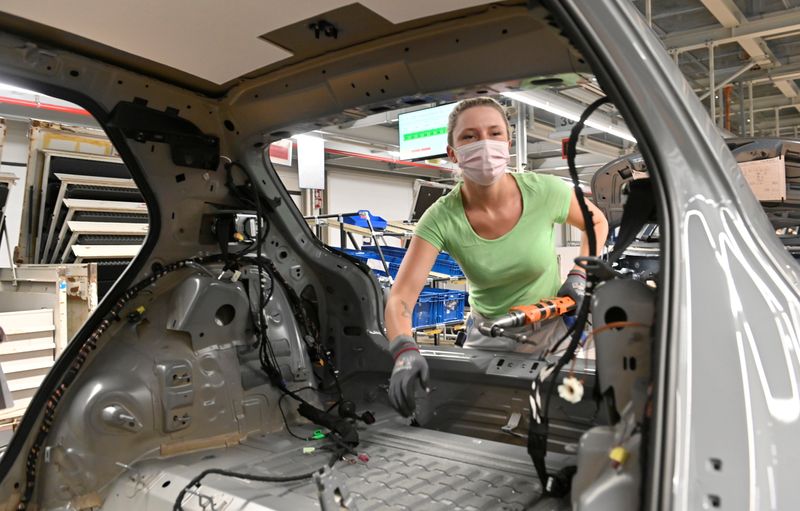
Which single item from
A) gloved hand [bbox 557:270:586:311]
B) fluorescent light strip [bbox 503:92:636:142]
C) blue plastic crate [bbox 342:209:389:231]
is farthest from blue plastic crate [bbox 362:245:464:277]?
gloved hand [bbox 557:270:586:311]

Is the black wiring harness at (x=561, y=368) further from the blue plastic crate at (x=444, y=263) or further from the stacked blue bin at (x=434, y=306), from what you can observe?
the blue plastic crate at (x=444, y=263)

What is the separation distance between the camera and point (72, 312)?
4496mm

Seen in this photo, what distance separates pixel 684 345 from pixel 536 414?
2.18 feet

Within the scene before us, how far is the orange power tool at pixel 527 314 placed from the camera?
6.23 feet

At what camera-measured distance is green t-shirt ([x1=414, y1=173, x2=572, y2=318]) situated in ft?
7.85

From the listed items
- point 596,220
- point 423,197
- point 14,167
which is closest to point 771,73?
point 423,197

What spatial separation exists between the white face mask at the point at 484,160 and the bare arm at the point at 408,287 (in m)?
0.37

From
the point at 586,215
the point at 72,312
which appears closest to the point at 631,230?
the point at 586,215

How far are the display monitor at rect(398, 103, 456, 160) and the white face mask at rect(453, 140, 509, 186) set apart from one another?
5.21 meters

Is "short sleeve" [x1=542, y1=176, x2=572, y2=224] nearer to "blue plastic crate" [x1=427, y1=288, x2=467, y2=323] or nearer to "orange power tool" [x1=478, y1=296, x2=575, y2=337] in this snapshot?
"orange power tool" [x1=478, y1=296, x2=575, y2=337]

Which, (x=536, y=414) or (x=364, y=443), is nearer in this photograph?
(x=536, y=414)

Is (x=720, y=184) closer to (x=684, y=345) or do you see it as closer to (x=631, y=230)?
(x=631, y=230)

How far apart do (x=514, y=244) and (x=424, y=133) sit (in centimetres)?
551

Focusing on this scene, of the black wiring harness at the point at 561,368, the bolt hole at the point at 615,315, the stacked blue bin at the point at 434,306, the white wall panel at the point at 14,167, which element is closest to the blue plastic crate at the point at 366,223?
the stacked blue bin at the point at 434,306
